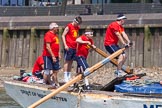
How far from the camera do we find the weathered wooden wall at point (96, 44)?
29281 mm

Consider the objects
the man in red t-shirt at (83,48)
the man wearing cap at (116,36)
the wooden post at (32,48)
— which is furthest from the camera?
the wooden post at (32,48)

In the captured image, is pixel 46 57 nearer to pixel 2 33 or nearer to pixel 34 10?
pixel 2 33

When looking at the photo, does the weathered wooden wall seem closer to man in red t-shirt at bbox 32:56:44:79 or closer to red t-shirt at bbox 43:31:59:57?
man in red t-shirt at bbox 32:56:44:79

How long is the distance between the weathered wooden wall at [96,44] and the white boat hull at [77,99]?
11532 millimetres

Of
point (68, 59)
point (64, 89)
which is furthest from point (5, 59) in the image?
point (64, 89)

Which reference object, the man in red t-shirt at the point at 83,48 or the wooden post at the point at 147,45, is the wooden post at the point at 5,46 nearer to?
the wooden post at the point at 147,45

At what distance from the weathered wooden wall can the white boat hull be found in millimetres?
11532

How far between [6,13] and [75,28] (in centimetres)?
2065

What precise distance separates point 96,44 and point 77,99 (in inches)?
536

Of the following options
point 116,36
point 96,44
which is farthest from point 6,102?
point 96,44

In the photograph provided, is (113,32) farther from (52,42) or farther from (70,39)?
(52,42)

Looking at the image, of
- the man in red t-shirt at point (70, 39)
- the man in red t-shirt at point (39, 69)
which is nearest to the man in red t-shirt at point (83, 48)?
the man in red t-shirt at point (70, 39)

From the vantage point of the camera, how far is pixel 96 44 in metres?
29.5

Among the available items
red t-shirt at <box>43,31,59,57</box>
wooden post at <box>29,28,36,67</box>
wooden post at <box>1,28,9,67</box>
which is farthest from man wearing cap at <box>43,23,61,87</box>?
wooden post at <box>1,28,9,67</box>
